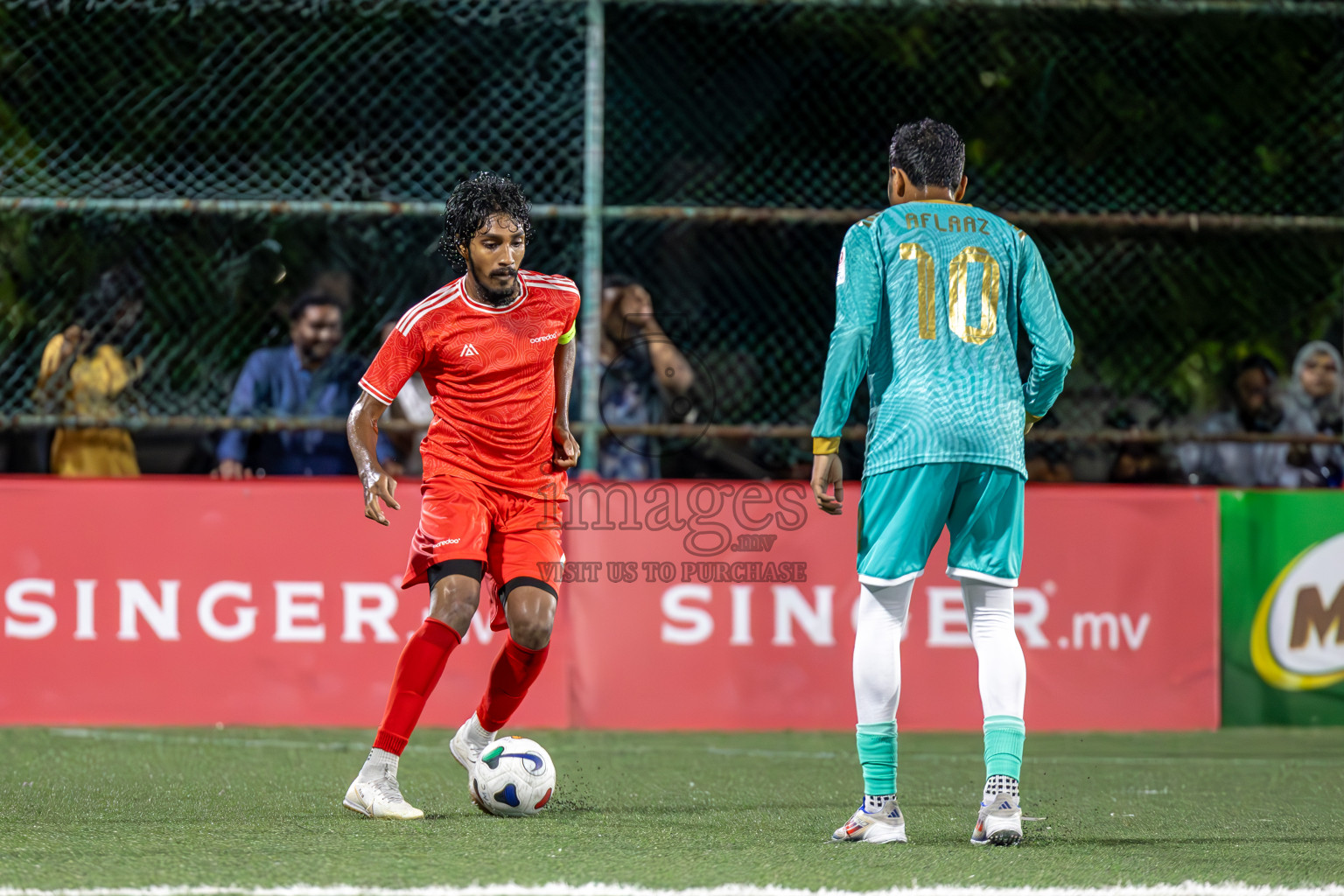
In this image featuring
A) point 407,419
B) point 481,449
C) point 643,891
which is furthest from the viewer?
point 407,419

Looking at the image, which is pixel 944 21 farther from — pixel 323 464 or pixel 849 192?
pixel 323 464

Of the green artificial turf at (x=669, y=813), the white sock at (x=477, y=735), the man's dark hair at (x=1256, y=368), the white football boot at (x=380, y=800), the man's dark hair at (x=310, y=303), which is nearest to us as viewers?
the green artificial turf at (x=669, y=813)

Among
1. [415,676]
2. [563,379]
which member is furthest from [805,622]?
[415,676]

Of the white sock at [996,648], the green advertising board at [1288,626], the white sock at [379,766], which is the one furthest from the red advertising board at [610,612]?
the white sock at [996,648]

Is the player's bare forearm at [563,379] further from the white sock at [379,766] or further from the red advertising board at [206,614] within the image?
the red advertising board at [206,614]

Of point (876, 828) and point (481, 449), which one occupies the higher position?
point (481, 449)

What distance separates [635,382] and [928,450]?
403 cm

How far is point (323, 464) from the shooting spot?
853 centimetres

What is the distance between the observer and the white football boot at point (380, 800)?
15.7 ft

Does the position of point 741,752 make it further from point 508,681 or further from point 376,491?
point 376,491

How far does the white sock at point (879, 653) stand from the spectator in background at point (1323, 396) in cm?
521

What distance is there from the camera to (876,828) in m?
4.37

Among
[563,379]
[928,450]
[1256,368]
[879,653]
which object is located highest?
[1256,368]

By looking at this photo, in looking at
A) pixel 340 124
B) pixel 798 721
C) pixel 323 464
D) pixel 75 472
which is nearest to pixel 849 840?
pixel 798 721
